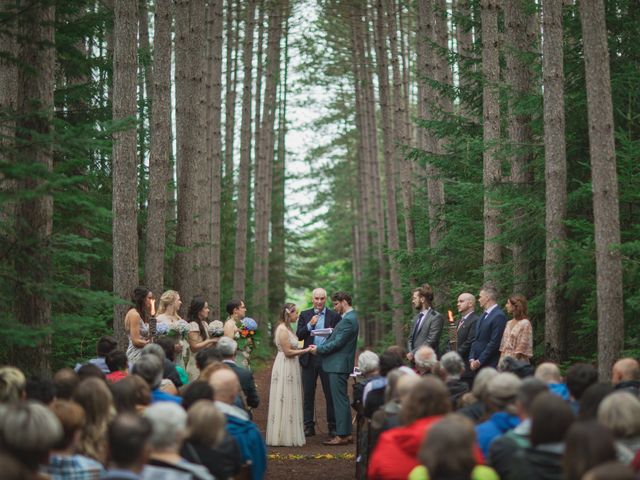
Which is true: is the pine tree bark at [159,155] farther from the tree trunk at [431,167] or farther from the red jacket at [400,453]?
the red jacket at [400,453]

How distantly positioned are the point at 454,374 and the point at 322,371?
6.10 m

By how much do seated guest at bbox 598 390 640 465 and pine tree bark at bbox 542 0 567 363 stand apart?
650cm

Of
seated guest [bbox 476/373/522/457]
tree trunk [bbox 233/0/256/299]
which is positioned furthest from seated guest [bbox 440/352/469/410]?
tree trunk [bbox 233/0/256/299]

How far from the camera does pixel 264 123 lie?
32125 millimetres

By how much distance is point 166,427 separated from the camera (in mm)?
5430

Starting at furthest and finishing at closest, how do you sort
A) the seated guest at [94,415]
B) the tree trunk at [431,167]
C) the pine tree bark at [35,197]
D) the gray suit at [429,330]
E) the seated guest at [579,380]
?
the tree trunk at [431,167] < the gray suit at [429,330] < the pine tree bark at [35,197] < the seated guest at [579,380] < the seated guest at [94,415]

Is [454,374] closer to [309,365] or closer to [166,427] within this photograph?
[166,427]

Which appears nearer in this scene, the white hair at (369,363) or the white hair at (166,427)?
the white hair at (166,427)

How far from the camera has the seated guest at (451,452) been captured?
4.98 metres

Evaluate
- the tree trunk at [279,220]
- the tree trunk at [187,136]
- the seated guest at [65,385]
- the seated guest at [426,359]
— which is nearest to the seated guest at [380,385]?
the seated guest at [426,359]

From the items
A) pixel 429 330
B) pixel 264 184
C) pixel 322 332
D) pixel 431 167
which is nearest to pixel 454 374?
pixel 429 330

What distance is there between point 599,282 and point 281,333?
4862mm

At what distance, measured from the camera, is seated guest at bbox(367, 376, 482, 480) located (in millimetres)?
5996

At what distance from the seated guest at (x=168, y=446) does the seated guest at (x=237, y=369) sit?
11.2 ft
